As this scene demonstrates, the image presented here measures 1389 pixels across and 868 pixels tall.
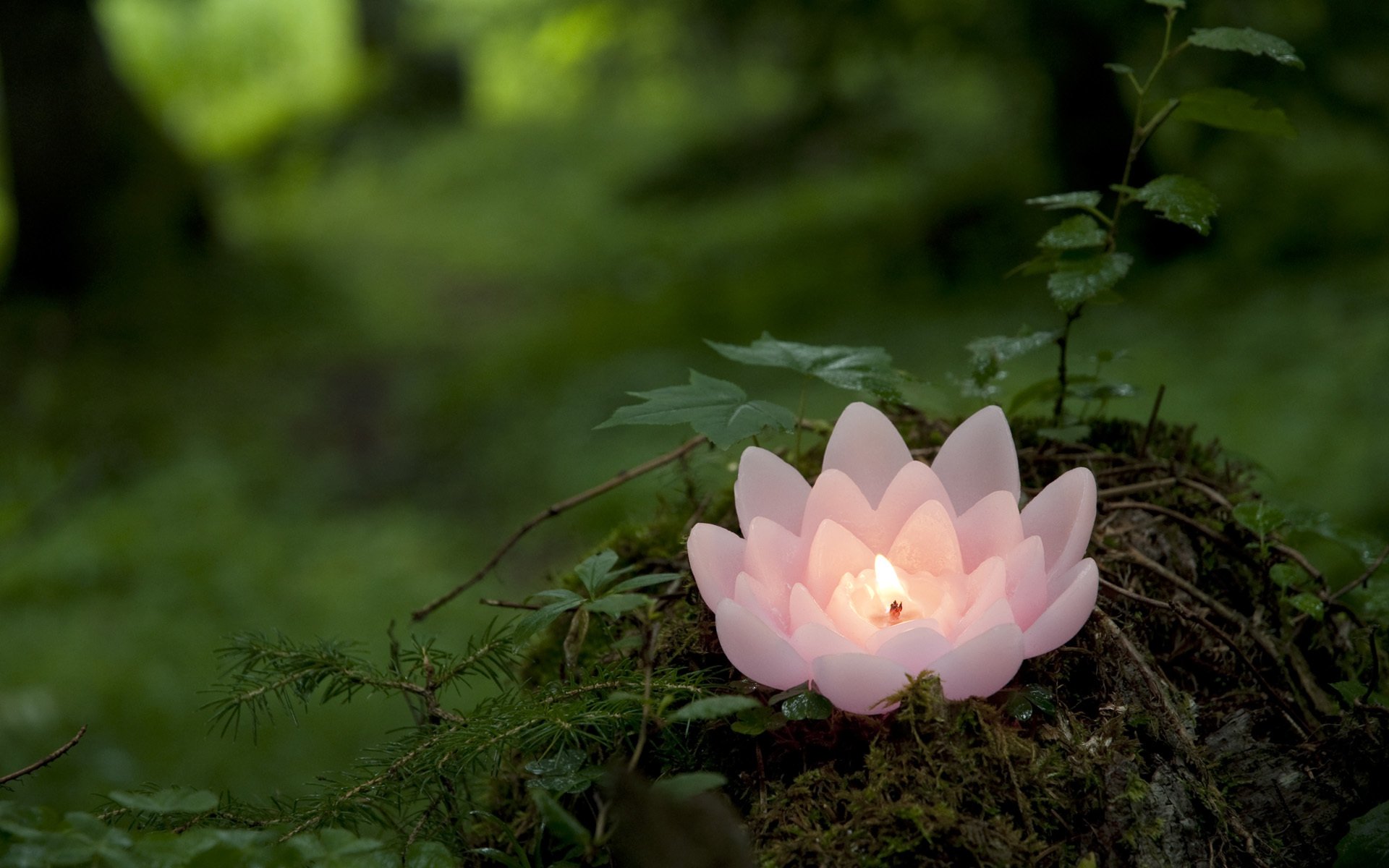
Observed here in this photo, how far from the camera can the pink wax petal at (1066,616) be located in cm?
103

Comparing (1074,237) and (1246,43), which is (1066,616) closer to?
(1074,237)

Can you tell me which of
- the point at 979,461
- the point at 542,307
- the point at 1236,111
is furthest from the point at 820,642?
the point at 542,307

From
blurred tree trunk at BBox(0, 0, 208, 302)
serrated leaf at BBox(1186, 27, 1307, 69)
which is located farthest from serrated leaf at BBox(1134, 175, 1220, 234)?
blurred tree trunk at BBox(0, 0, 208, 302)

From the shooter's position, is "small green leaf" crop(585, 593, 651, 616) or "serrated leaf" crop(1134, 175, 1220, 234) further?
"serrated leaf" crop(1134, 175, 1220, 234)

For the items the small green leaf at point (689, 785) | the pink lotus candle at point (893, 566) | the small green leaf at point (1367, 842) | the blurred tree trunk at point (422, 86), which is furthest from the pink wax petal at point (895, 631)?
the blurred tree trunk at point (422, 86)

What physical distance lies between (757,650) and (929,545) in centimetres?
27

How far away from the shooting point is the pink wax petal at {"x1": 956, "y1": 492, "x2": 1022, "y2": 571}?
3.89 feet

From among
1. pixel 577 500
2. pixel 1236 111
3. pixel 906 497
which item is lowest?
pixel 577 500

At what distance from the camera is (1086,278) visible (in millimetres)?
1520

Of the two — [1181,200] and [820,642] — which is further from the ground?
[1181,200]

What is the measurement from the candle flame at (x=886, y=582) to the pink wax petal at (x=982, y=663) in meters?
0.12

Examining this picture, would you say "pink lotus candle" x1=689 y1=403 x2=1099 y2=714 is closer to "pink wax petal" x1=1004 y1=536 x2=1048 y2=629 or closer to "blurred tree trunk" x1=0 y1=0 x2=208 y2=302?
"pink wax petal" x1=1004 y1=536 x2=1048 y2=629

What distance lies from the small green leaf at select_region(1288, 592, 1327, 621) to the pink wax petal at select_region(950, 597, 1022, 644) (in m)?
0.45

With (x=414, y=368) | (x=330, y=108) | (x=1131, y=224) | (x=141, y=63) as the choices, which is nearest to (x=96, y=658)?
(x=414, y=368)
